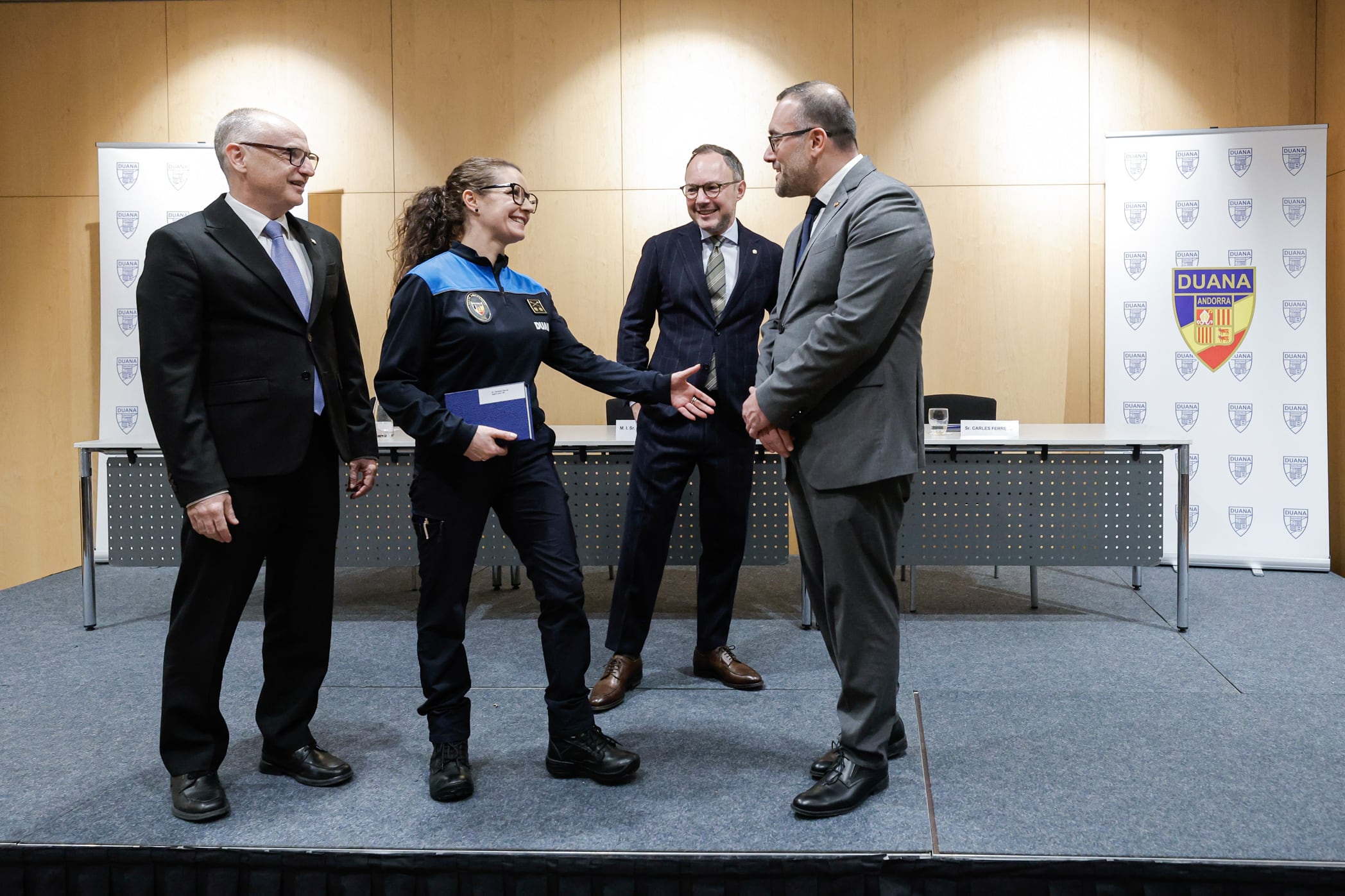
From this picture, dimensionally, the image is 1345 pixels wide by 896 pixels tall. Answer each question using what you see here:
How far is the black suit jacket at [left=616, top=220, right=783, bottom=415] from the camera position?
292cm

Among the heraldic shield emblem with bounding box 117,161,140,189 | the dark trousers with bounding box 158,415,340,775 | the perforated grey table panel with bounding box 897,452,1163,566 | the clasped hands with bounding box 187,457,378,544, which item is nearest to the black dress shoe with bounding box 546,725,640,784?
the dark trousers with bounding box 158,415,340,775

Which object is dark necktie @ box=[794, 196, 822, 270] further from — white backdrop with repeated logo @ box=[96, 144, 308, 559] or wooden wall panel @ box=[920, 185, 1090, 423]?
white backdrop with repeated logo @ box=[96, 144, 308, 559]

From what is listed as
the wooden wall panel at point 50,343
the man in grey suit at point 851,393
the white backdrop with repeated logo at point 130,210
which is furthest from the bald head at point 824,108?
the wooden wall panel at point 50,343

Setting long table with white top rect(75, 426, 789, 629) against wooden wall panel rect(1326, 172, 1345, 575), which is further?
wooden wall panel rect(1326, 172, 1345, 575)

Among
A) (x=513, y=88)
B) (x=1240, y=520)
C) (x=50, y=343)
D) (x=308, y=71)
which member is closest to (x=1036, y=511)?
(x=1240, y=520)

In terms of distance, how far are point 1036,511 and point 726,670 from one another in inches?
58.3

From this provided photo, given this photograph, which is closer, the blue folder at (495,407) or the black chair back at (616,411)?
the blue folder at (495,407)

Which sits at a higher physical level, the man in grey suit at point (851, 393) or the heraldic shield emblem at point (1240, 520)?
the man in grey suit at point (851, 393)

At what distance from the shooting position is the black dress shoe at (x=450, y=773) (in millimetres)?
2139

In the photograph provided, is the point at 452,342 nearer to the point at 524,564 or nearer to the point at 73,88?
the point at 524,564

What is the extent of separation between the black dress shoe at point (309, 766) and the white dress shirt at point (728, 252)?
1704 millimetres

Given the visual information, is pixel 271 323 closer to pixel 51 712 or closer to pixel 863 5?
pixel 51 712

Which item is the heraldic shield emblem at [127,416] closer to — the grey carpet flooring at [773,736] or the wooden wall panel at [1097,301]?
the grey carpet flooring at [773,736]

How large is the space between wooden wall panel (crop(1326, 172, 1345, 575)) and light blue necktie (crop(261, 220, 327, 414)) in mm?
4805
